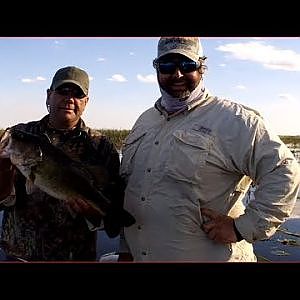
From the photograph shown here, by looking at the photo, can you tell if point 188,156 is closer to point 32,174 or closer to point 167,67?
point 167,67

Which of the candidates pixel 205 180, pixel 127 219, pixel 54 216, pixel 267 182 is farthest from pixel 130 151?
pixel 267 182

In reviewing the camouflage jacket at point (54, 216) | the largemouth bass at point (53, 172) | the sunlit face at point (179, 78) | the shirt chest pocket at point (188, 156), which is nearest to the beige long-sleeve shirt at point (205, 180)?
the shirt chest pocket at point (188, 156)

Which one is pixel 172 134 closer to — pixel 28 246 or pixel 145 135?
pixel 145 135

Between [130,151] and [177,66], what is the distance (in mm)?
619

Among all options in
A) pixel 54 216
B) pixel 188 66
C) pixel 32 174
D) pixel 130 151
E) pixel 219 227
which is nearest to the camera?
pixel 219 227

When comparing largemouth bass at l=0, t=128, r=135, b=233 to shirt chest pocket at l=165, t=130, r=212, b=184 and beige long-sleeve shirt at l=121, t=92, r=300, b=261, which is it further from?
shirt chest pocket at l=165, t=130, r=212, b=184

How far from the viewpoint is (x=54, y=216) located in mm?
3156

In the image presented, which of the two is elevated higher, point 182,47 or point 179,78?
point 182,47

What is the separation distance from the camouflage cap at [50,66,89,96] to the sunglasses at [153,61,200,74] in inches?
23.6

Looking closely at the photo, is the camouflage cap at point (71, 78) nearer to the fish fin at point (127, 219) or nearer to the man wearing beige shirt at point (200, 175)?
the man wearing beige shirt at point (200, 175)

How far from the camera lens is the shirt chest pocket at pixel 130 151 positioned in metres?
3.01

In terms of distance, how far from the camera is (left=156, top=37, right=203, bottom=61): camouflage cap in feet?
9.08

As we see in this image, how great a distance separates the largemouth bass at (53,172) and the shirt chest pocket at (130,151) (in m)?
0.21
